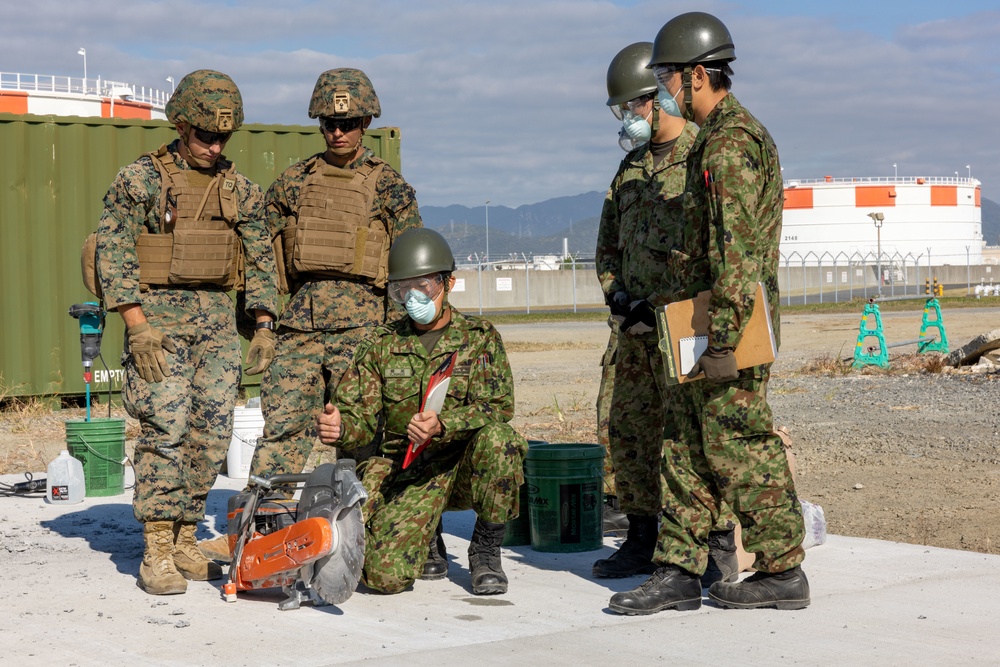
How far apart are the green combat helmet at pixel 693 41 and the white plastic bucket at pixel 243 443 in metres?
4.70

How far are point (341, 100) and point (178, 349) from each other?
4.50 feet

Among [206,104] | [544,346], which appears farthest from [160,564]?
[544,346]

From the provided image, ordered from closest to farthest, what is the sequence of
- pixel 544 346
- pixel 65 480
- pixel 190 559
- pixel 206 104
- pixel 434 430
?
pixel 434 430, pixel 206 104, pixel 190 559, pixel 65 480, pixel 544 346

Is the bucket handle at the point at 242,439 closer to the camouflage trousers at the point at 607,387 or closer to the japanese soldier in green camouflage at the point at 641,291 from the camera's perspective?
the camouflage trousers at the point at 607,387

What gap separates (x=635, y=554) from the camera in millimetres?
5398

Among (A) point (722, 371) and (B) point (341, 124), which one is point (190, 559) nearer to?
(B) point (341, 124)

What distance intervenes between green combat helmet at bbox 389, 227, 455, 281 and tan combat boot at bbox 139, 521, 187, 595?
4.75ft

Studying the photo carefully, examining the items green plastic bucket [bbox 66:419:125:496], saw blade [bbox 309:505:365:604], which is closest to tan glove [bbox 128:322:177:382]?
saw blade [bbox 309:505:365:604]

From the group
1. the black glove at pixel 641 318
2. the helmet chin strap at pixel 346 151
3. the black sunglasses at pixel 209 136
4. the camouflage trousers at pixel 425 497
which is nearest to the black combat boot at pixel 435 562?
the camouflage trousers at pixel 425 497

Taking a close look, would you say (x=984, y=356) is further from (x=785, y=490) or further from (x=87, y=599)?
(x=87, y=599)

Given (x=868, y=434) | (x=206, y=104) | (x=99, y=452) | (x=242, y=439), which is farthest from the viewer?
(x=868, y=434)

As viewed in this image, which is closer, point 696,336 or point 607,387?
point 696,336

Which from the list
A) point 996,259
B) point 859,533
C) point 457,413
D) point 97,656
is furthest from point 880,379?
point 996,259

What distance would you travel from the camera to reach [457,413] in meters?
5.11
